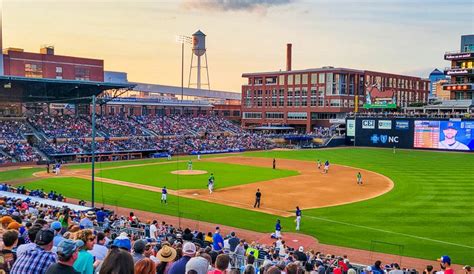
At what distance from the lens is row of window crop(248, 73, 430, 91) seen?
9200 centimetres

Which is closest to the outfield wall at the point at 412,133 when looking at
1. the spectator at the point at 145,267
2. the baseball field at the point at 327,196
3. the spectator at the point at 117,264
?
the baseball field at the point at 327,196

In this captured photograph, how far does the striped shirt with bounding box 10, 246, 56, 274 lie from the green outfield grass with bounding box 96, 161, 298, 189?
30307 mm

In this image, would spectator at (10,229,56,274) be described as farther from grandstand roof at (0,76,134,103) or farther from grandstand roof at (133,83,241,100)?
grandstand roof at (133,83,241,100)

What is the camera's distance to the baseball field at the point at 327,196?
21719 millimetres

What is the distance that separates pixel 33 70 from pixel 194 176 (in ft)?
176

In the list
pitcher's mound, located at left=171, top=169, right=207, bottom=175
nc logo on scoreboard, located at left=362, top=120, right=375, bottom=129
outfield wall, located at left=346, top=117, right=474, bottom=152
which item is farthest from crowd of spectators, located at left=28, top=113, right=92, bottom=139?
nc logo on scoreboard, located at left=362, top=120, right=375, bottom=129

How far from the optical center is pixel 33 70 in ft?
264

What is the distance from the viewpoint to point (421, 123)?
71.1 m

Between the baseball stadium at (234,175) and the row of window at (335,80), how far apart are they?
1.05 feet

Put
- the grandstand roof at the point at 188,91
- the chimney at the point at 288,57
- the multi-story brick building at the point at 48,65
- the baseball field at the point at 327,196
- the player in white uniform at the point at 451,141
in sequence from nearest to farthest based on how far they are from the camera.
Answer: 1. the baseball field at the point at 327,196
2. the player in white uniform at the point at 451,141
3. the multi-story brick building at the point at 48,65
4. the grandstand roof at the point at 188,91
5. the chimney at the point at 288,57

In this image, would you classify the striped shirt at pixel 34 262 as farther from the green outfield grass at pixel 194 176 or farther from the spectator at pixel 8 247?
the green outfield grass at pixel 194 176

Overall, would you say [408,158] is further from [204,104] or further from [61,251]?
[61,251]

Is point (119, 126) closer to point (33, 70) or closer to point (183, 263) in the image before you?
point (33, 70)

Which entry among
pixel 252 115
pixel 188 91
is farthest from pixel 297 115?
pixel 188 91
